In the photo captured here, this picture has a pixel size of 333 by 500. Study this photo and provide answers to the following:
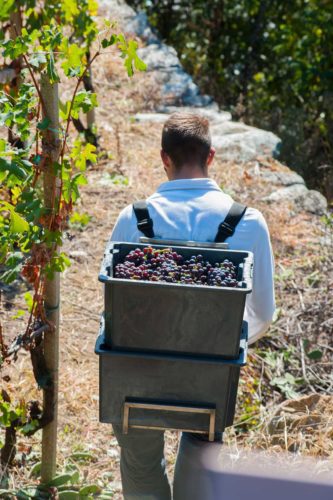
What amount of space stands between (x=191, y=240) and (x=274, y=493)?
69.2 inches

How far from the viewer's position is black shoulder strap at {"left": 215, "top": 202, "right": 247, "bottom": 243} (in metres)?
2.69

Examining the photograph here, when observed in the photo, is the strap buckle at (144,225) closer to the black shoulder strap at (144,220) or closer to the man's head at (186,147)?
the black shoulder strap at (144,220)

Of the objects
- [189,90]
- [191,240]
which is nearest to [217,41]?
[189,90]

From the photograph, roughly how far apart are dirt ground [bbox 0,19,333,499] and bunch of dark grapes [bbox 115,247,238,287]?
80 cm

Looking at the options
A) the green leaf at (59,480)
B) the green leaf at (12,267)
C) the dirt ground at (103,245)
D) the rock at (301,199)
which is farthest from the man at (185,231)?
the rock at (301,199)

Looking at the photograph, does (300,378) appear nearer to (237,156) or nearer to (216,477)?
(237,156)

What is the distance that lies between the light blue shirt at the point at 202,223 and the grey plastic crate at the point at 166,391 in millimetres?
428

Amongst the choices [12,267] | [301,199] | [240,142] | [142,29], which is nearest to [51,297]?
[12,267]

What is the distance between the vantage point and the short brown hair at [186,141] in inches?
113

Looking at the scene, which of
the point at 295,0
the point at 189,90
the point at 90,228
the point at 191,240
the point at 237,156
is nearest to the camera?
the point at 191,240

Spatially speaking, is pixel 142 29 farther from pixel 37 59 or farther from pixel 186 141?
pixel 37 59

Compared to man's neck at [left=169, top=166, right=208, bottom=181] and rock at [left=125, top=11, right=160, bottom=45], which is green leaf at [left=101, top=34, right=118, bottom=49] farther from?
rock at [left=125, top=11, right=160, bottom=45]

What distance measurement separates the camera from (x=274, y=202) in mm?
6625

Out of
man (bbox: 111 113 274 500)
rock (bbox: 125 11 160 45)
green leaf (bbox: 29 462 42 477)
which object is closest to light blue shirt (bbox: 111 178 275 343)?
man (bbox: 111 113 274 500)
